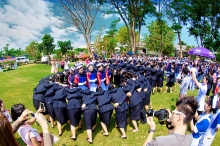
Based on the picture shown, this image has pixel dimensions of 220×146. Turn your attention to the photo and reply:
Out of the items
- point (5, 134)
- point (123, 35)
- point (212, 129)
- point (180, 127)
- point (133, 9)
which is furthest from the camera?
point (123, 35)

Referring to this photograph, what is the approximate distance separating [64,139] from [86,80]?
4.05 m

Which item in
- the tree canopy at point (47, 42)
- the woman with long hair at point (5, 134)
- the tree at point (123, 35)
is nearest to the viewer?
the woman with long hair at point (5, 134)

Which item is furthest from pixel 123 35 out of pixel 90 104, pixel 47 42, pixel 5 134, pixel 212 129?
pixel 5 134

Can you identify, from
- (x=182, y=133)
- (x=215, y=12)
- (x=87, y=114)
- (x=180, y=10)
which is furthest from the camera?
(x=180, y=10)

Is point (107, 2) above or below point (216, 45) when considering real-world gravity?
above

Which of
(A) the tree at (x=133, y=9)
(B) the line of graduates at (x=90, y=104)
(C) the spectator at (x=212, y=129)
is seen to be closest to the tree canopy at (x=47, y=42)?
(A) the tree at (x=133, y=9)

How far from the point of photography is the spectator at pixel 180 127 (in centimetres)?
210

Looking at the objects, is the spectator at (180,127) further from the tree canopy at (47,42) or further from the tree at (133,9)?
the tree canopy at (47,42)

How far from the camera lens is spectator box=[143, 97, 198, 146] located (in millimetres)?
2096

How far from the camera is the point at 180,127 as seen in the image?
222 centimetres

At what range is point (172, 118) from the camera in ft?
7.68

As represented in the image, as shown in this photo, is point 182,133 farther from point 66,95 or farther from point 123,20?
point 123,20

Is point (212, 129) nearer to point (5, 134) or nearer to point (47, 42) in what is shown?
point (5, 134)

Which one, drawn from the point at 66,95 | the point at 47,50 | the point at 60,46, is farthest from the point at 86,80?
the point at 60,46
